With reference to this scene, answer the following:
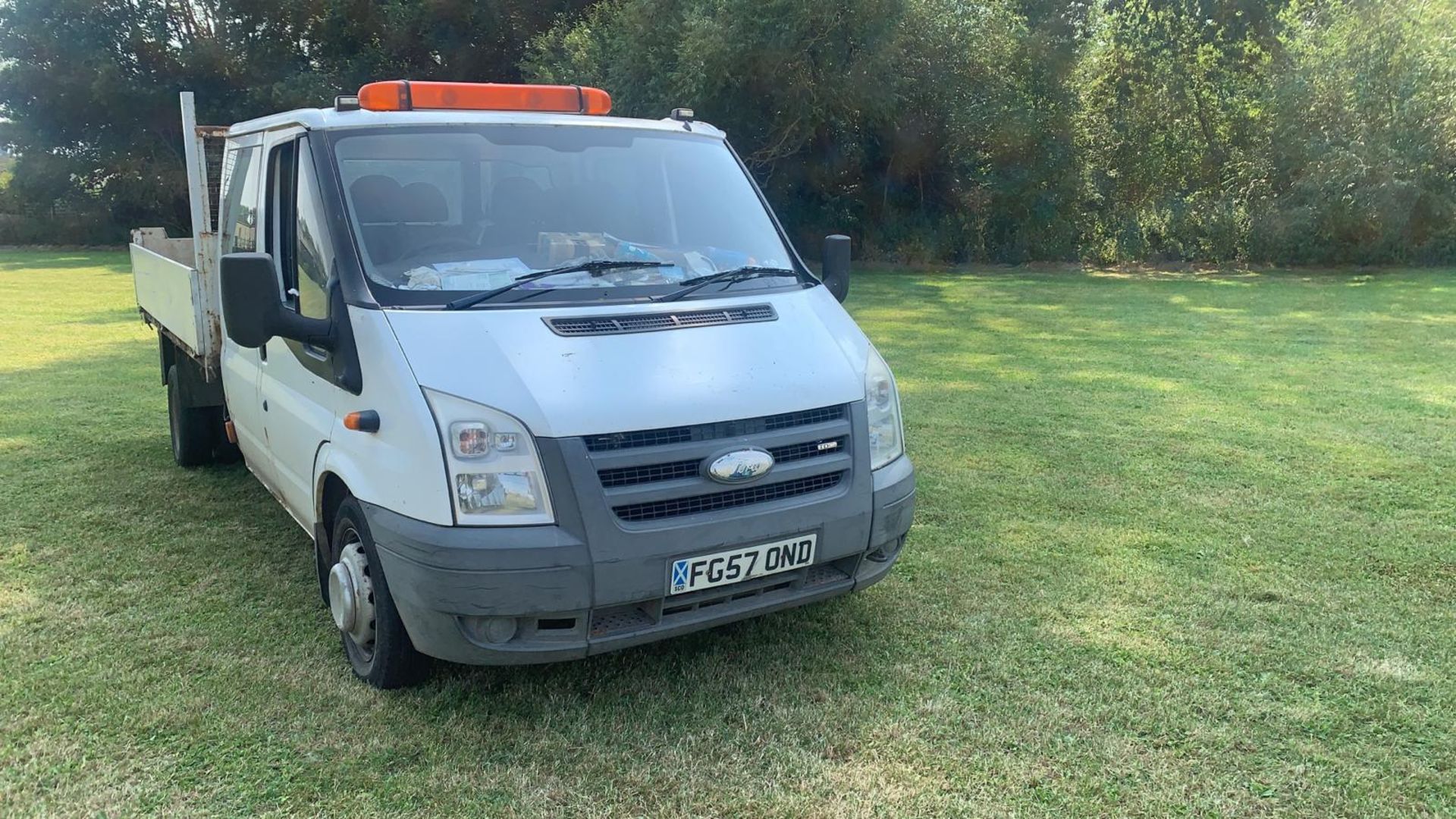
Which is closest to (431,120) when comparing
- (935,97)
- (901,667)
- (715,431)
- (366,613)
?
(715,431)

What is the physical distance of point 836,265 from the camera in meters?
4.82

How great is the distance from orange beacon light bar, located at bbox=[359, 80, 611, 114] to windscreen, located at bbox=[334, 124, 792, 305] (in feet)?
0.68

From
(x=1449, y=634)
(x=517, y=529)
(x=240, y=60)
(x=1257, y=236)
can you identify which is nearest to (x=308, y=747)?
(x=517, y=529)

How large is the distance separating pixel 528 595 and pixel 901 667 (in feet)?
4.85

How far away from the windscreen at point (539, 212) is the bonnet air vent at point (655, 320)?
0.20m

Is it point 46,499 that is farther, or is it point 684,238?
point 46,499

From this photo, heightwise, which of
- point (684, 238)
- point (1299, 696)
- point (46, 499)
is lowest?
point (1299, 696)

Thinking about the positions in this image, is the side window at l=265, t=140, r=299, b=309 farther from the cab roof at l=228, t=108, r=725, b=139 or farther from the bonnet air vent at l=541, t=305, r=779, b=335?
the bonnet air vent at l=541, t=305, r=779, b=335

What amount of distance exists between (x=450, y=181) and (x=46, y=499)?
139 inches

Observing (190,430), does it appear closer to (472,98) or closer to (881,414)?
(472,98)

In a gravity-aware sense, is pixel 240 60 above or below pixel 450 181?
above

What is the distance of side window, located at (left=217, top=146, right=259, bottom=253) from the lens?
4664 mm

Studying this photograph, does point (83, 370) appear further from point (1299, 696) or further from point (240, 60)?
point (240, 60)

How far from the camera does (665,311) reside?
12.1ft
